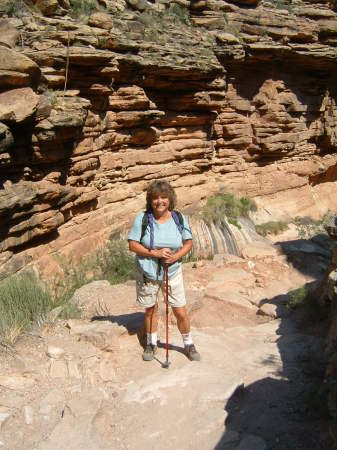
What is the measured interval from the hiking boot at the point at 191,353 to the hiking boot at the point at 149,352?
31 cm

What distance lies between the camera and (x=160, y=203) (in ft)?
14.1

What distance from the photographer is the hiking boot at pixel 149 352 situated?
14.7 ft

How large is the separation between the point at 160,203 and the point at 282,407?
6.52 ft

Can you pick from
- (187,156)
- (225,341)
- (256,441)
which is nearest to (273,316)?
(225,341)

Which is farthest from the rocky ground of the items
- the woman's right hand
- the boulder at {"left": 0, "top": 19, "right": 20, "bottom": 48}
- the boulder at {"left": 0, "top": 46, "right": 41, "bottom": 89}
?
the boulder at {"left": 0, "top": 19, "right": 20, "bottom": 48}

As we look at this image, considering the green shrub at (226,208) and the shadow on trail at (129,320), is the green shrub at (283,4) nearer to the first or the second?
the green shrub at (226,208)

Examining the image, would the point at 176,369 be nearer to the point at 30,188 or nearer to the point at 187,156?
the point at 30,188

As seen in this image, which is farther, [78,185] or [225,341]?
[78,185]

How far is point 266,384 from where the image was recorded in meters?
4.09

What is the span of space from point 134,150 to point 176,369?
5.98 metres

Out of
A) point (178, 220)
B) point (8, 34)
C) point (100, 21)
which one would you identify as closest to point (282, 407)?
point (178, 220)

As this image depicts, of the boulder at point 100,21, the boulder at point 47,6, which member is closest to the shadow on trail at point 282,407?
the boulder at point 100,21

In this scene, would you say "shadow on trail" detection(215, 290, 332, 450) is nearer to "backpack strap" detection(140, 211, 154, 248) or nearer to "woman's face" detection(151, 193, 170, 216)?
"backpack strap" detection(140, 211, 154, 248)

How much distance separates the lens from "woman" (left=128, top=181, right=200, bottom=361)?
4277 millimetres
